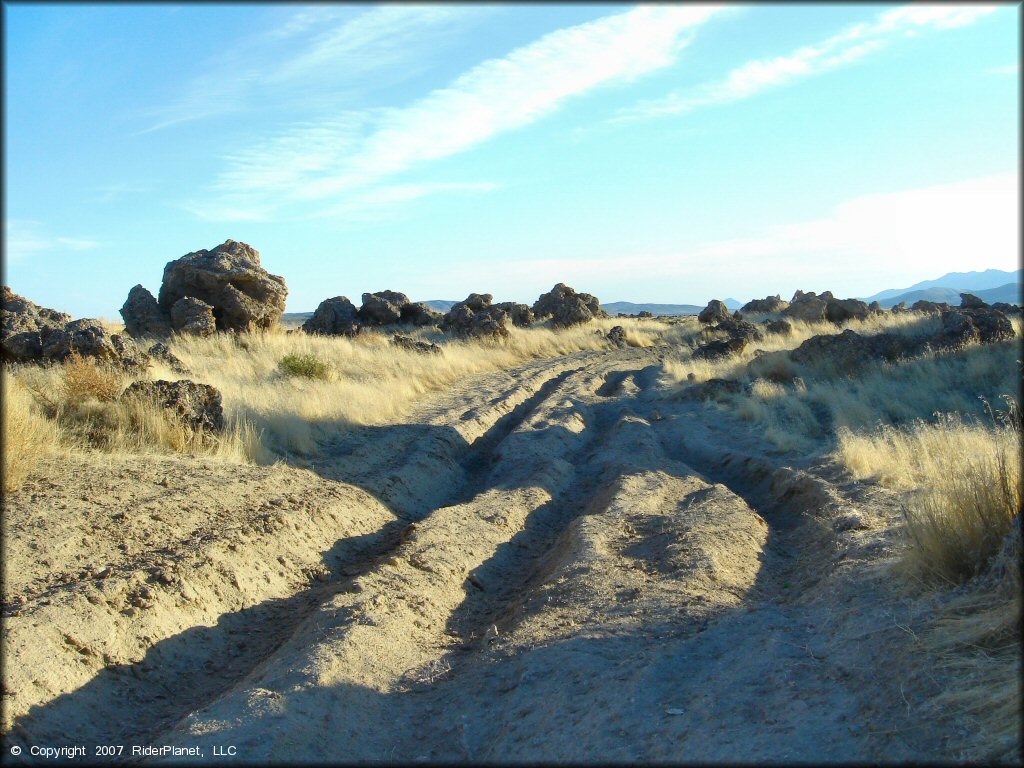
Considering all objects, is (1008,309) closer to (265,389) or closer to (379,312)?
(265,389)

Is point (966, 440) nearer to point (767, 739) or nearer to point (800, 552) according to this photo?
point (800, 552)

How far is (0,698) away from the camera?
4.37m

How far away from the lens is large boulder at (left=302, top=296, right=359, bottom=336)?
2602cm

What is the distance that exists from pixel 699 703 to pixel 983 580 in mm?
1944

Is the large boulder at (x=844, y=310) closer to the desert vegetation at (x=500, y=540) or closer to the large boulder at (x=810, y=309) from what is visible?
the large boulder at (x=810, y=309)

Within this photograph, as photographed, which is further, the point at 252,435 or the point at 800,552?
the point at 252,435

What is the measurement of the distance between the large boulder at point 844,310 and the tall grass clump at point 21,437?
3118 centimetres

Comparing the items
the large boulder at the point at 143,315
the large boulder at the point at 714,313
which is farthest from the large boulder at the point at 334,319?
the large boulder at the point at 714,313

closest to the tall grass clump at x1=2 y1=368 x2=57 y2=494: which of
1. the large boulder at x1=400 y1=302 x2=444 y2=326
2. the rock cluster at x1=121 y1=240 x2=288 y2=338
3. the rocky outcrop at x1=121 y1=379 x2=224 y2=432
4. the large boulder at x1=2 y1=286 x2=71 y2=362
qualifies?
the rocky outcrop at x1=121 y1=379 x2=224 y2=432

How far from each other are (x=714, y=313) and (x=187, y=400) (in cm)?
3247

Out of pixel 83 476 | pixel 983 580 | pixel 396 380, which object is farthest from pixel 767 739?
pixel 396 380

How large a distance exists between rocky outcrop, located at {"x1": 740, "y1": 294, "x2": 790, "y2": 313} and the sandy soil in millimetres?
40260

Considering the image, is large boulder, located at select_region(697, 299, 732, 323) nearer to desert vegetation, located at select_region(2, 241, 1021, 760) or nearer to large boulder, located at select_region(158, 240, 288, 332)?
desert vegetation, located at select_region(2, 241, 1021, 760)

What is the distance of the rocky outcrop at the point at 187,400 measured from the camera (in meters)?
9.37
